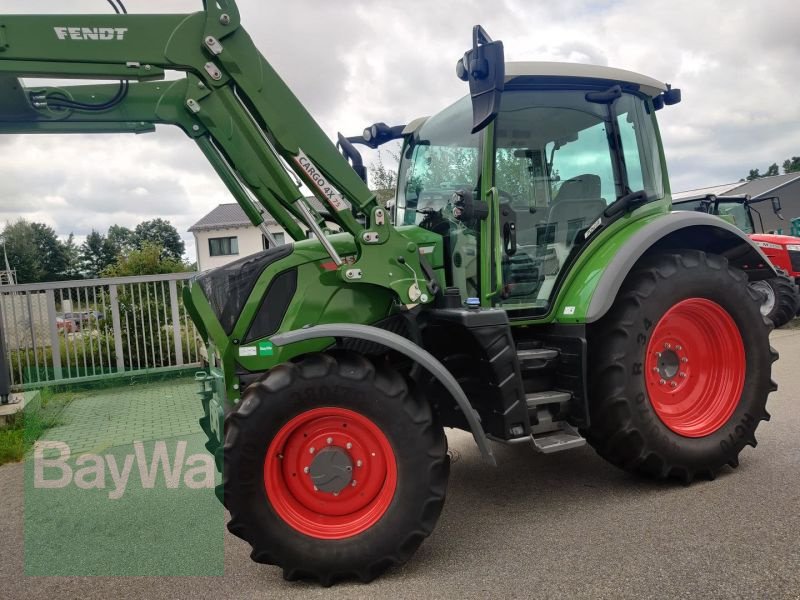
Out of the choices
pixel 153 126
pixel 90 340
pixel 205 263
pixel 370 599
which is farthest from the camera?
pixel 205 263

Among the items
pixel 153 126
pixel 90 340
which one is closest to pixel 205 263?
pixel 90 340

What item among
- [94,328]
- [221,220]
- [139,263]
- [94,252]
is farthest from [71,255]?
[94,328]

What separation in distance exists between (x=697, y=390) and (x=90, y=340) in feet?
24.1

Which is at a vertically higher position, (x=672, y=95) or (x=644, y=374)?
(x=672, y=95)

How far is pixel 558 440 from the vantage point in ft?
11.5

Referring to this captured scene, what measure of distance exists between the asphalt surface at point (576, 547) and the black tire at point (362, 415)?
13 cm

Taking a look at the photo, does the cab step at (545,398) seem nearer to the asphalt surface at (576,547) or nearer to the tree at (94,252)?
the asphalt surface at (576,547)

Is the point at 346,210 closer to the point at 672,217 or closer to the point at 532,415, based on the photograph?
the point at 532,415

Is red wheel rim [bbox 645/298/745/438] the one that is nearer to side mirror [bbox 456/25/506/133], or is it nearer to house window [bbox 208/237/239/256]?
side mirror [bbox 456/25/506/133]

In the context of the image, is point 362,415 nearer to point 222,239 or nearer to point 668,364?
point 668,364

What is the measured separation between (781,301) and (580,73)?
828cm

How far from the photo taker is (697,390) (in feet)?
13.4

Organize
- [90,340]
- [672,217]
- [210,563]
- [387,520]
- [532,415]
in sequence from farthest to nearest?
[90,340] → [672,217] → [532,415] → [210,563] → [387,520]

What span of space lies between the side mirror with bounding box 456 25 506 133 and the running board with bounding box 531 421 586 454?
1.74m
